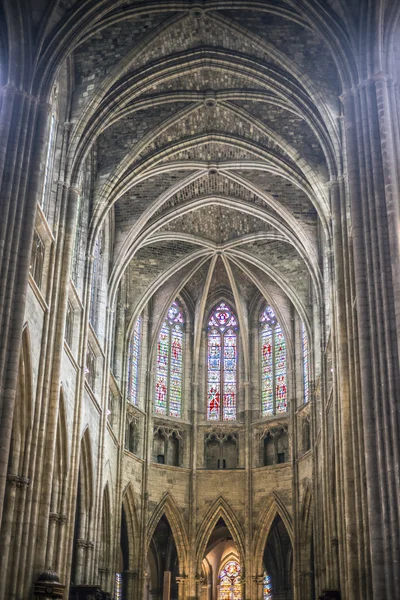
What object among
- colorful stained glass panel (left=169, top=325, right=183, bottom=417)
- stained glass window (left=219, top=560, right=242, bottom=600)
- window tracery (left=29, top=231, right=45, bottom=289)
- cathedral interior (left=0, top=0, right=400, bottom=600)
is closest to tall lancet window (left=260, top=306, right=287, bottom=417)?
cathedral interior (left=0, top=0, right=400, bottom=600)

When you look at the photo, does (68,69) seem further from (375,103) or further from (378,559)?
(378,559)

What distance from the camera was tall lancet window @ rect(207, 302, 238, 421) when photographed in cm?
3838

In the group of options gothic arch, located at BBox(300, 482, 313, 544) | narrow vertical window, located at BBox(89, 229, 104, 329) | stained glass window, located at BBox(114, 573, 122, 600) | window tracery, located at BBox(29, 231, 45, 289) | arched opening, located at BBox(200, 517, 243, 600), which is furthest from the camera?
arched opening, located at BBox(200, 517, 243, 600)

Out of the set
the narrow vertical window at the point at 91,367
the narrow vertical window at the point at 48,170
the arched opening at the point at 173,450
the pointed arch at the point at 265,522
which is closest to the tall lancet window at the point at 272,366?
the arched opening at the point at 173,450

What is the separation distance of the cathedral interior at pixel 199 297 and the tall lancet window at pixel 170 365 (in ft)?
0.28

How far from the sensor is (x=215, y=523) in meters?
35.9

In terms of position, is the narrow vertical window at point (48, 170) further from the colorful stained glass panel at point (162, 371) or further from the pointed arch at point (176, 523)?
the pointed arch at point (176, 523)

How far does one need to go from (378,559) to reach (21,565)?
788 centimetres

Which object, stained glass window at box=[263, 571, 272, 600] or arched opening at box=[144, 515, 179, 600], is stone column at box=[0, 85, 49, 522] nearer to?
arched opening at box=[144, 515, 179, 600]

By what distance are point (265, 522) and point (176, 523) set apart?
3.25 meters

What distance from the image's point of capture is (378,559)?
17484 mm

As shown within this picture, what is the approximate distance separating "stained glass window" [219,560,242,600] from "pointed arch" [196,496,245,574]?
16.4 feet

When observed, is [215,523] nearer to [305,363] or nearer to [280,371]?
[280,371]

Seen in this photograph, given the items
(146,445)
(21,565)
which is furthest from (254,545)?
(21,565)
